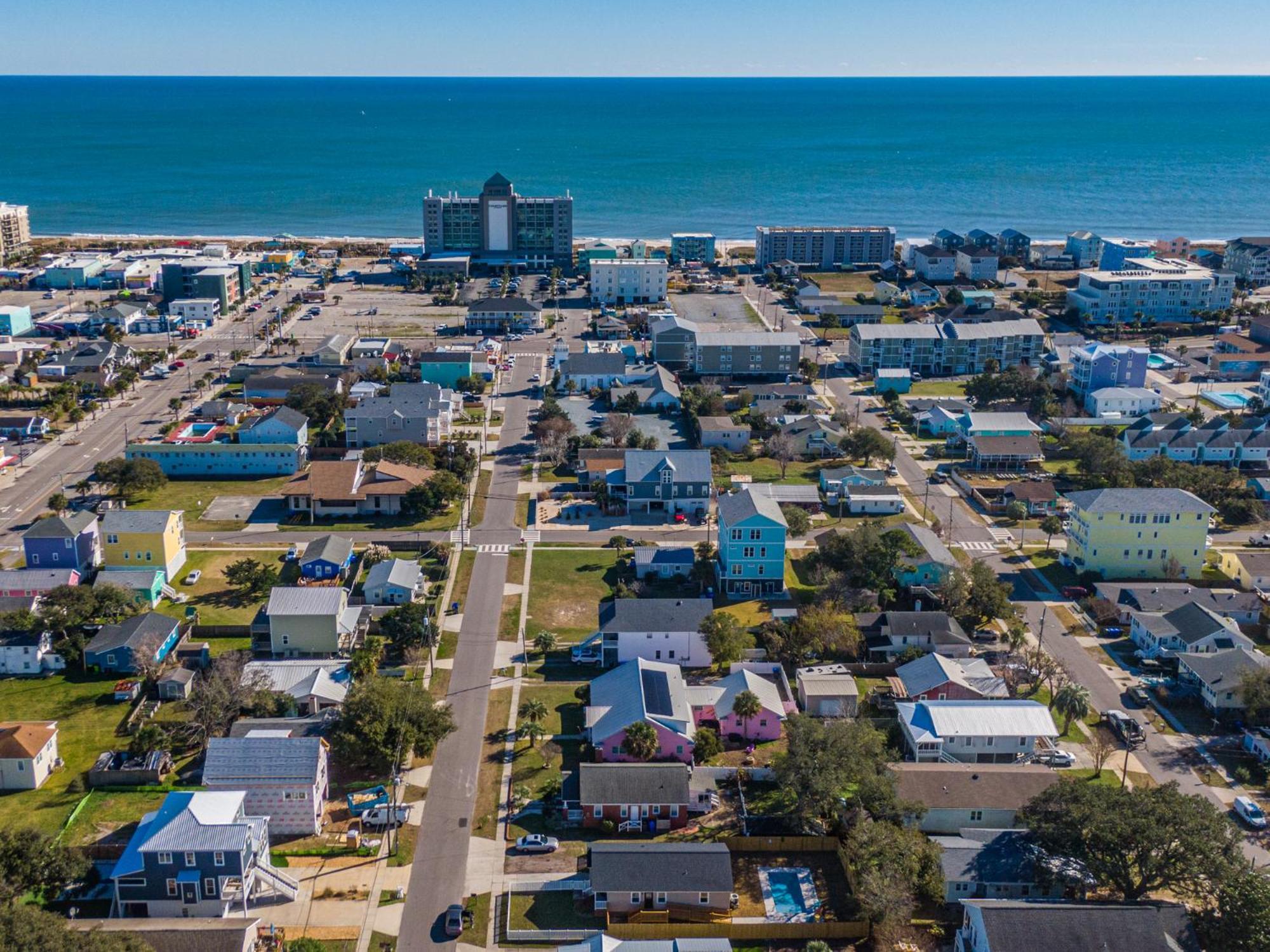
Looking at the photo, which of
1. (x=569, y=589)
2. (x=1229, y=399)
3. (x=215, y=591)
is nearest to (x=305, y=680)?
(x=215, y=591)

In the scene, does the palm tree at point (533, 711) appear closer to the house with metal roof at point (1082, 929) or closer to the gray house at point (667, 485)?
the house with metal roof at point (1082, 929)

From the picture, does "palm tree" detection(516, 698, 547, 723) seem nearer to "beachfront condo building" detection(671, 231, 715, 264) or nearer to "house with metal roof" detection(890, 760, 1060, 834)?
"house with metal roof" detection(890, 760, 1060, 834)

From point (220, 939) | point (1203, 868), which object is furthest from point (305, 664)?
point (1203, 868)

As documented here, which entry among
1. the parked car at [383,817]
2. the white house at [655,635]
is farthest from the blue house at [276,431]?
the parked car at [383,817]

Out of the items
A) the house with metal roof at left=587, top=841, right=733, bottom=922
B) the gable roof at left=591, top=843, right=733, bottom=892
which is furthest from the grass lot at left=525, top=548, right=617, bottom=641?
the house with metal roof at left=587, top=841, right=733, bottom=922

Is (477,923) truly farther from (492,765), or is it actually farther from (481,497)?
(481,497)

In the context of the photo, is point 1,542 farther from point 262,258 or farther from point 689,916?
point 262,258
